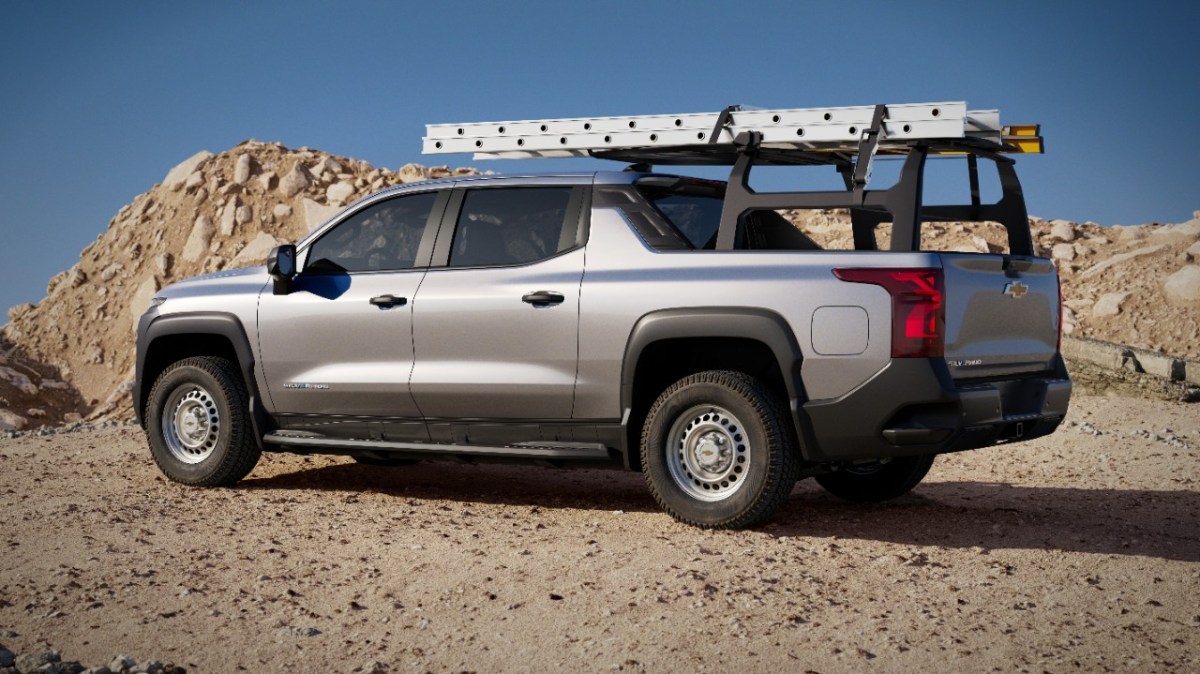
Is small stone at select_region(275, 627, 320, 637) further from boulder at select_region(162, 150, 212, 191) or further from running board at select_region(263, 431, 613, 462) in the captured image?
boulder at select_region(162, 150, 212, 191)

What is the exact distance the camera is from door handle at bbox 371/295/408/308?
761 centimetres

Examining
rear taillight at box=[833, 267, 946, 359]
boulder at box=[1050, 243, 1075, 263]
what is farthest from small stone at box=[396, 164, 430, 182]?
rear taillight at box=[833, 267, 946, 359]

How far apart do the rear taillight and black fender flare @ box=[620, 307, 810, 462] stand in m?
0.50

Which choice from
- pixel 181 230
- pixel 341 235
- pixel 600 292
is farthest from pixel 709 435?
pixel 181 230

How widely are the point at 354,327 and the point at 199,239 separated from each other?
1981 centimetres

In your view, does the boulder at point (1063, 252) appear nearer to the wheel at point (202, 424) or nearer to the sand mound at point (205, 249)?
the sand mound at point (205, 249)

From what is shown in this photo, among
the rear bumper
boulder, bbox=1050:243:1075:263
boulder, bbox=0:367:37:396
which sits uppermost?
boulder, bbox=1050:243:1075:263

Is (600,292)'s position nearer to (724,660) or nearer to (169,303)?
(724,660)

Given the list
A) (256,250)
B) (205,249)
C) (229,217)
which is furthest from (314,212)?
(205,249)

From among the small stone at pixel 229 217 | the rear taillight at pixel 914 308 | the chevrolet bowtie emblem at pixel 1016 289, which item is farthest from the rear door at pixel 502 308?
the small stone at pixel 229 217

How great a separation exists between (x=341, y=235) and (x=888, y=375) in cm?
377

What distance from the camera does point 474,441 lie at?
7.49 m

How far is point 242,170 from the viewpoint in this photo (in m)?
27.1

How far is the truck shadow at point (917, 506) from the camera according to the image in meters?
7.02
